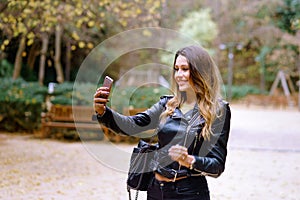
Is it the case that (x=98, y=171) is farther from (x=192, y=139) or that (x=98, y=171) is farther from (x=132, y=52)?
(x=132, y=52)

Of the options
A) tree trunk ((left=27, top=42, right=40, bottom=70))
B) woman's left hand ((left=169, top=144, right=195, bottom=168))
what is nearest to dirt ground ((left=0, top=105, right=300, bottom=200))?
woman's left hand ((left=169, top=144, right=195, bottom=168))

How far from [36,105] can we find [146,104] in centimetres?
341

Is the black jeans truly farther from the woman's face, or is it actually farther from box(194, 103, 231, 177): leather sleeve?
the woman's face

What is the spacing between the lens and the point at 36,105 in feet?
43.2

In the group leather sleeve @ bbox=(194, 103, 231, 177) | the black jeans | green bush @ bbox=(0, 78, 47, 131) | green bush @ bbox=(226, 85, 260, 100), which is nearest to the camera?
leather sleeve @ bbox=(194, 103, 231, 177)

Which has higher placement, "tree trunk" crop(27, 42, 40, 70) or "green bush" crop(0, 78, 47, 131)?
"tree trunk" crop(27, 42, 40, 70)

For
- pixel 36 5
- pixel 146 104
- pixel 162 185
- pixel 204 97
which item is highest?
pixel 36 5

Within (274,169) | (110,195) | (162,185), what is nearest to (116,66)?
(274,169)

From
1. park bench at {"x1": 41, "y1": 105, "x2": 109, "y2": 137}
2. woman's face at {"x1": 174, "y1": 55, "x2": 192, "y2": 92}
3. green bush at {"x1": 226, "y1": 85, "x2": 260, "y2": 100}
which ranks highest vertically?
woman's face at {"x1": 174, "y1": 55, "x2": 192, "y2": 92}

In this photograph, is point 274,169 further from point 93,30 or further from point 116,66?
point 116,66

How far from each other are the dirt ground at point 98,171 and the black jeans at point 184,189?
234 centimetres

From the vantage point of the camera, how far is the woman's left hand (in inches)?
74.3

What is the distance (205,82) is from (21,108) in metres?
11.9

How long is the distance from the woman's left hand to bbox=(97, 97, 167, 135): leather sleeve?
425 mm
